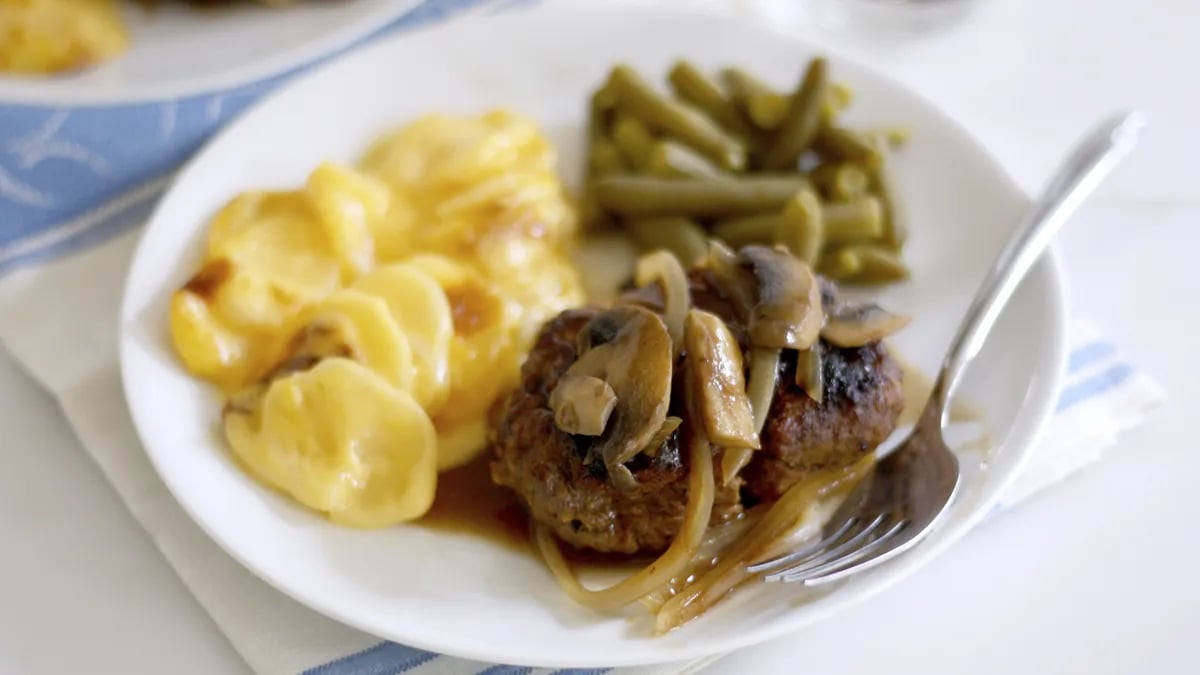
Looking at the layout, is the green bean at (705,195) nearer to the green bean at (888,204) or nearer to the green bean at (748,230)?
the green bean at (748,230)

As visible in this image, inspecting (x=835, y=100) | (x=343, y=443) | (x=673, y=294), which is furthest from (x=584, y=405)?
(x=835, y=100)

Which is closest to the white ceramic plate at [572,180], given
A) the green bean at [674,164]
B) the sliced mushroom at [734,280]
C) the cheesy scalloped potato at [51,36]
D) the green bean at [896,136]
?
the green bean at [896,136]

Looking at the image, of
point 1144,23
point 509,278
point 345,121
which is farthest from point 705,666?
point 1144,23

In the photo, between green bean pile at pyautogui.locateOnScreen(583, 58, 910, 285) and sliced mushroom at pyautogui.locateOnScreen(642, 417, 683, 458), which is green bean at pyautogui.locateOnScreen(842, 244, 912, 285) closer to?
green bean pile at pyautogui.locateOnScreen(583, 58, 910, 285)

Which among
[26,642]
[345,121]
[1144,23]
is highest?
[1144,23]

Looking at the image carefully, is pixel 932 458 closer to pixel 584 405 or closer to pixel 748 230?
pixel 584 405

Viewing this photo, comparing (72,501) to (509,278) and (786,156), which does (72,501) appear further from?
(786,156)
